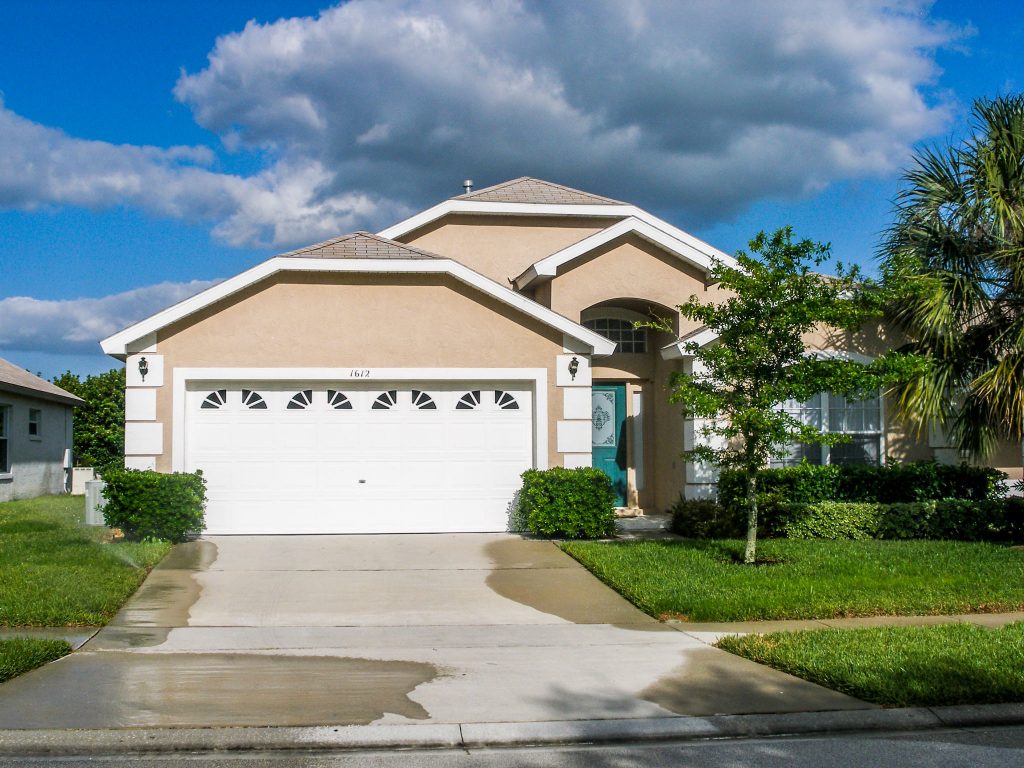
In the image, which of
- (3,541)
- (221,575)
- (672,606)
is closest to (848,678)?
(672,606)

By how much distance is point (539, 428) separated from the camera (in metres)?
15.1

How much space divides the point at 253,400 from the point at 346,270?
232 centimetres

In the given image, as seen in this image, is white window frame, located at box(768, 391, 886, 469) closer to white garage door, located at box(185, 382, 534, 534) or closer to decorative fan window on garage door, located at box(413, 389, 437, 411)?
white garage door, located at box(185, 382, 534, 534)

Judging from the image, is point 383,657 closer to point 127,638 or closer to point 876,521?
point 127,638

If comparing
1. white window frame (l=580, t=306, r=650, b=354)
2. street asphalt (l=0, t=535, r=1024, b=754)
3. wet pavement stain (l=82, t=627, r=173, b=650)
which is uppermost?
white window frame (l=580, t=306, r=650, b=354)

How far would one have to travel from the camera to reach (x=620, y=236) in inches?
650

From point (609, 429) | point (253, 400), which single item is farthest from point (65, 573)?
point (609, 429)

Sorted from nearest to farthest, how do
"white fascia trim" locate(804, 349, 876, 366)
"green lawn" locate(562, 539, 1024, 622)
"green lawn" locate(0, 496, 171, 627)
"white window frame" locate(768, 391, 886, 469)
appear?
"green lawn" locate(0, 496, 171, 627)
"green lawn" locate(562, 539, 1024, 622)
"white fascia trim" locate(804, 349, 876, 366)
"white window frame" locate(768, 391, 886, 469)

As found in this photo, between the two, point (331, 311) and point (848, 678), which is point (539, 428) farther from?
point (848, 678)

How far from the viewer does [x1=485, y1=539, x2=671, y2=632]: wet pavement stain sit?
9.91m

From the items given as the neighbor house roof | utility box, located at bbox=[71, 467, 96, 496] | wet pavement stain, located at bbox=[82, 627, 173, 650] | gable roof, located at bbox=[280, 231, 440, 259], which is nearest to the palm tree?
gable roof, located at bbox=[280, 231, 440, 259]

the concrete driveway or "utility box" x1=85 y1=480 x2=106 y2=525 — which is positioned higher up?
"utility box" x1=85 y1=480 x2=106 y2=525

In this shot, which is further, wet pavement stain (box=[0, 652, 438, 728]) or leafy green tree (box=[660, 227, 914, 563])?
leafy green tree (box=[660, 227, 914, 563])

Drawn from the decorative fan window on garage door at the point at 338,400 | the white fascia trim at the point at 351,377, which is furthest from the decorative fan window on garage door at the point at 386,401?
the decorative fan window on garage door at the point at 338,400
